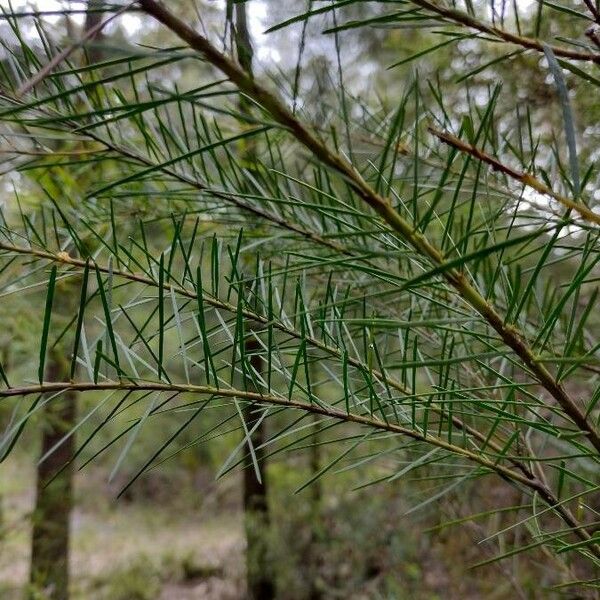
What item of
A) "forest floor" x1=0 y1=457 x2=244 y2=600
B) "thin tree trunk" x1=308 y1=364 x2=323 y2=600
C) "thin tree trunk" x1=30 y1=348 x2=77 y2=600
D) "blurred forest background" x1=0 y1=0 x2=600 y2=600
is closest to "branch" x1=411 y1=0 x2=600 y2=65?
"blurred forest background" x1=0 y1=0 x2=600 y2=600

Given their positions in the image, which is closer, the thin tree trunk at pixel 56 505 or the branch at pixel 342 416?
the branch at pixel 342 416

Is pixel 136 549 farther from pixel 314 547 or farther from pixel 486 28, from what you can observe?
pixel 486 28

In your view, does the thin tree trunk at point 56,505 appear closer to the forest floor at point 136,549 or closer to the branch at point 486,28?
the forest floor at point 136,549

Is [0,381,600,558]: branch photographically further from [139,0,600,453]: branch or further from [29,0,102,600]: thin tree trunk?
[29,0,102,600]: thin tree trunk

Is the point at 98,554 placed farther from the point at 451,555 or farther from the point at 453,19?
the point at 453,19

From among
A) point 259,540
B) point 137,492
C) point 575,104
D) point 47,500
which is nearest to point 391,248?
point 575,104

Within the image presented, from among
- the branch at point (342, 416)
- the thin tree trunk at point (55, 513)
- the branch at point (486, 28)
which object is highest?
the thin tree trunk at point (55, 513)

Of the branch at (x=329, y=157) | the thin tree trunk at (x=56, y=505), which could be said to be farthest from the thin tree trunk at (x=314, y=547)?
the branch at (x=329, y=157)

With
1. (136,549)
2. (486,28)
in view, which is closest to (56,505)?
(486,28)
